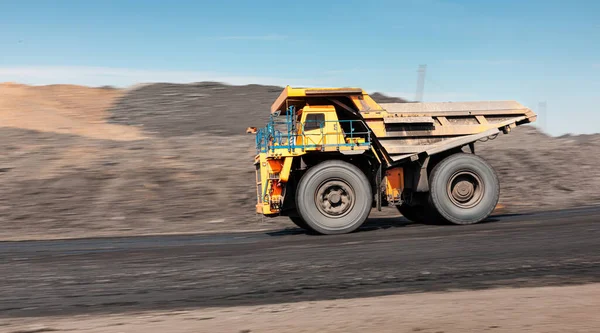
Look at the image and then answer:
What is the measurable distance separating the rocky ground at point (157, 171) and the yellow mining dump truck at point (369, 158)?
13.0ft

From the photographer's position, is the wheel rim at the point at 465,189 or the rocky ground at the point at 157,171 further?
the rocky ground at the point at 157,171

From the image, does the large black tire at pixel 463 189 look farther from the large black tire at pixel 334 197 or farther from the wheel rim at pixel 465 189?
the large black tire at pixel 334 197

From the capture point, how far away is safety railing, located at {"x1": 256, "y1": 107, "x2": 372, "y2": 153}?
47.4 ft

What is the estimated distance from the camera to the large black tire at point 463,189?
1497cm

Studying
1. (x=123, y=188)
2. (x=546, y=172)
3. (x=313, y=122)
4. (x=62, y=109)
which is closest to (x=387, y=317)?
(x=313, y=122)

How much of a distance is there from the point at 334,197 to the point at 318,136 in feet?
4.34

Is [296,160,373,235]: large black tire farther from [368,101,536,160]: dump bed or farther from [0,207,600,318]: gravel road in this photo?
[368,101,536,160]: dump bed

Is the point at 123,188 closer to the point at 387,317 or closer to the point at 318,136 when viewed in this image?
the point at 318,136

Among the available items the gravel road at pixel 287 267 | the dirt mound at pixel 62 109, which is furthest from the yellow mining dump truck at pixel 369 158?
the dirt mound at pixel 62 109

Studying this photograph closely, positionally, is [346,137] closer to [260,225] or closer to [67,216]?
[260,225]

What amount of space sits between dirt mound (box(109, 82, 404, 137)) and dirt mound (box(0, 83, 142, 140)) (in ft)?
3.50

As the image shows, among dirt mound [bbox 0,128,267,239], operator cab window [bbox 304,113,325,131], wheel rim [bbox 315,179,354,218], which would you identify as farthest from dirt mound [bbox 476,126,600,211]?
dirt mound [bbox 0,128,267,239]

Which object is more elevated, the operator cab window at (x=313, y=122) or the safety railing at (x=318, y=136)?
the operator cab window at (x=313, y=122)

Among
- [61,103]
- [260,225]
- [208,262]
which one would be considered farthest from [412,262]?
[61,103]
